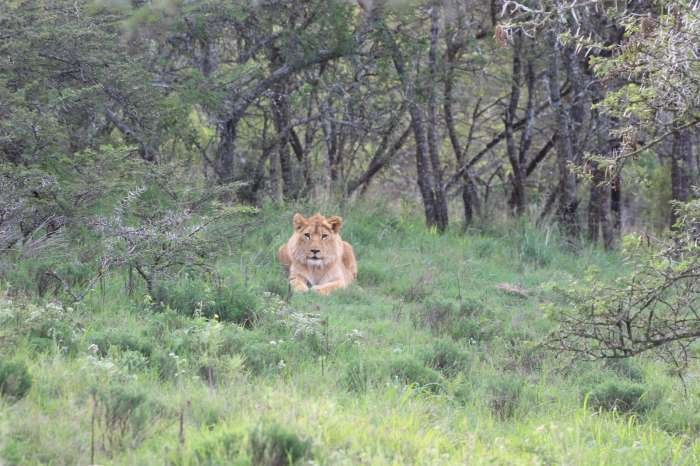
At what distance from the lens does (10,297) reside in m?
7.93

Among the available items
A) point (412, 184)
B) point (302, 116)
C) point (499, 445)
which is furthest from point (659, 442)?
point (412, 184)

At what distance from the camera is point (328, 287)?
36.2 feet

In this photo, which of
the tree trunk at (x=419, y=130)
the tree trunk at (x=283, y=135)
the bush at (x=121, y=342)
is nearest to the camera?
the bush at (x=121, y=342)

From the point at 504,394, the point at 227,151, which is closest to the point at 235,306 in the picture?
the point at 504,394

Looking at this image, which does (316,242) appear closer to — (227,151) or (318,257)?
(318,257)

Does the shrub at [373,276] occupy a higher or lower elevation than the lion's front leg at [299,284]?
lower

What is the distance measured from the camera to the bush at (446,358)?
7945mm

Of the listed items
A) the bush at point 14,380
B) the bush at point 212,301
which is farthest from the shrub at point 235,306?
the bush at point 14,380

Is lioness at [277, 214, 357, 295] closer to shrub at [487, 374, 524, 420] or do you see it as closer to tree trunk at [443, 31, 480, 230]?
shrub at [487, 374, 524, 420]

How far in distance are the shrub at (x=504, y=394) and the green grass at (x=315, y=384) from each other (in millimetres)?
20

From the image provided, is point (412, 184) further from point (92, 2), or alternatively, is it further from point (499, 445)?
point (499, 445)

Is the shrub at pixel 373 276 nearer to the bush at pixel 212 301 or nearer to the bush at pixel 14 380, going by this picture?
the bush at pixel 212 301

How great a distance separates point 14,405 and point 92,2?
31.0ft

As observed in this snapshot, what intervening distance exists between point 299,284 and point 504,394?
4312 millimetres
